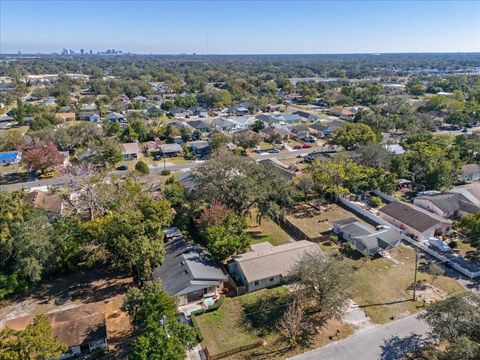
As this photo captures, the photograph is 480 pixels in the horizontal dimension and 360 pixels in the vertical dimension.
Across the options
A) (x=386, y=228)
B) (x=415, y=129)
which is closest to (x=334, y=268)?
(x=386, y=228)

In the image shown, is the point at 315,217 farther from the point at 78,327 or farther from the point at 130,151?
the point at 130,151

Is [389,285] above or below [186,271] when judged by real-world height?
below

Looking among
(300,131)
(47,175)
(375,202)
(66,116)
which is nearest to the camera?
(375,202)

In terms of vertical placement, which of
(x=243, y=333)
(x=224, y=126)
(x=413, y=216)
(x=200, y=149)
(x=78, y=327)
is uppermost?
(x=224, y=126)

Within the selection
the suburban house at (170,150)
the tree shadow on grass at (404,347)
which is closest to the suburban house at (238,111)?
the suburban house at (170,150)

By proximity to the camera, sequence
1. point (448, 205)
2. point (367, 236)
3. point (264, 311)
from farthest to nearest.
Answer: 1. point (448, 205)
2. point (367, 236)
3. point (264, 311)

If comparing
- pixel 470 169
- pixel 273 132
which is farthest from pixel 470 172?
pixel 273 132

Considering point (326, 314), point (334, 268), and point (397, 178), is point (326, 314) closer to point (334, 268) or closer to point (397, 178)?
point (334, 268)
